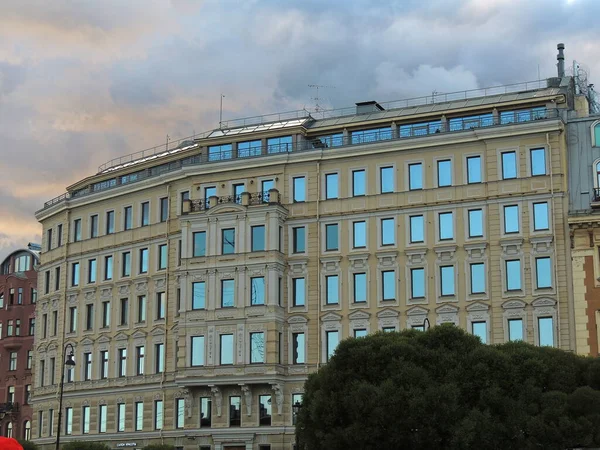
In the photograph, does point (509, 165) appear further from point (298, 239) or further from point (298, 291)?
point (298, 291)

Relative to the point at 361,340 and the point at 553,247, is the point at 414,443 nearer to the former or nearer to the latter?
the point at 361,340

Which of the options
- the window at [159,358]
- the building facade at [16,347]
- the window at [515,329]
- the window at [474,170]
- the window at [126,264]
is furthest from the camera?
the building facade at [16,347]

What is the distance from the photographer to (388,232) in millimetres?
72062

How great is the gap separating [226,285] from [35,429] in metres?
22.8

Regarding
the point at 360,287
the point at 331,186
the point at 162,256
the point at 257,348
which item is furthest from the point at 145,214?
the point at 360,287

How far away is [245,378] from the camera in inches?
2813

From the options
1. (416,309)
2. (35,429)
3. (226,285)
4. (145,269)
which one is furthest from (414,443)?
(35,429)

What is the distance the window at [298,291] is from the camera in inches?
2894

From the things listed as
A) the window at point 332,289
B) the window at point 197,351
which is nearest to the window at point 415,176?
the window at point 332,289

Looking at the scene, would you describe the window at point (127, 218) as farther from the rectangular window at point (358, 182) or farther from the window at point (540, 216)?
the window at point (540, 216)

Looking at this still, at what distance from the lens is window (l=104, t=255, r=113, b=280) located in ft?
272

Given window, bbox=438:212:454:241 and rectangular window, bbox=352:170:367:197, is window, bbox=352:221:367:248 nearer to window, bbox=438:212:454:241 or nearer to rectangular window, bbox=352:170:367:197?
rectangular window, bbox=352:170:367:197

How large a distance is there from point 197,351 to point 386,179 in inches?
661

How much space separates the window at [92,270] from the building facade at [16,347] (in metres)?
21.0
